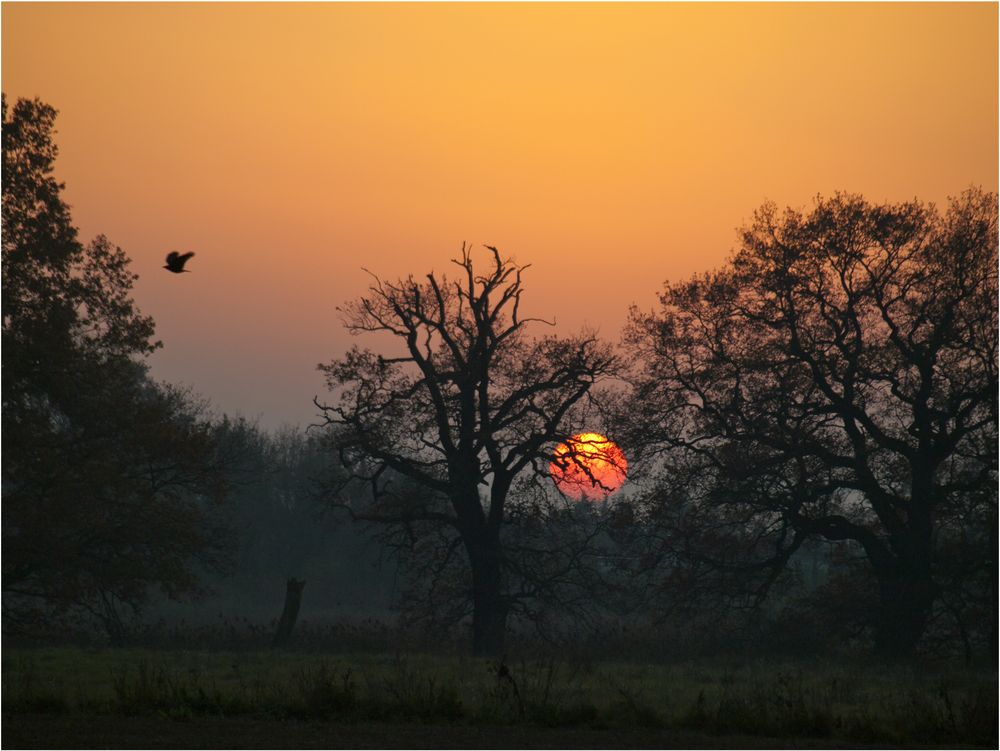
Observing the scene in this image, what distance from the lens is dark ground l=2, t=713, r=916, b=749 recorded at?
46.7ft

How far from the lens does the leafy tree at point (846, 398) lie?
30.3m

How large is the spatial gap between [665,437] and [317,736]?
19653 mm

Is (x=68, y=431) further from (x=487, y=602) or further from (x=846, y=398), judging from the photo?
(x=846, y=398)

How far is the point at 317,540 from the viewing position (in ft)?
242

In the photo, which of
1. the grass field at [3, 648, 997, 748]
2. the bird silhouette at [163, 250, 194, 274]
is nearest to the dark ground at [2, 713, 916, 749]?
the grass field at [3, 648, 997, 748]

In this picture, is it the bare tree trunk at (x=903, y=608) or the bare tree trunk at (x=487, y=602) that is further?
the bare tree trunk at (x=487, y=602)

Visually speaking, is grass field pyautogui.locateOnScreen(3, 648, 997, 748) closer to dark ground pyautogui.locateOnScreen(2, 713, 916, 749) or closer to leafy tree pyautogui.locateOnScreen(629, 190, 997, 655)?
dark ground pyautogui.locateOnScreen(2, 713, 916, 749)

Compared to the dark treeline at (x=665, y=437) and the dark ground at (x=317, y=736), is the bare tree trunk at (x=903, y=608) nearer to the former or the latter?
the dark treeline at (x=665, y=437)

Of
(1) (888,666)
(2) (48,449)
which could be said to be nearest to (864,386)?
(1) (888,666)

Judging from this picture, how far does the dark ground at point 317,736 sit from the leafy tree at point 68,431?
12.1m

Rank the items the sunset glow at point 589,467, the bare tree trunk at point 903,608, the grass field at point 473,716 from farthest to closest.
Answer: the sunset glow at point 589,467
the bare tree trunk at point 903,608
the grass field at point 473,716

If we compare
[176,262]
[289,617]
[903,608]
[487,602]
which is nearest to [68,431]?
[289,617]

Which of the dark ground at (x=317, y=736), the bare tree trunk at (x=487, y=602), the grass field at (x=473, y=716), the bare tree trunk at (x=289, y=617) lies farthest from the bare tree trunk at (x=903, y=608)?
the dark ground at (x=317, y=736)

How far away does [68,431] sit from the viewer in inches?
1199
